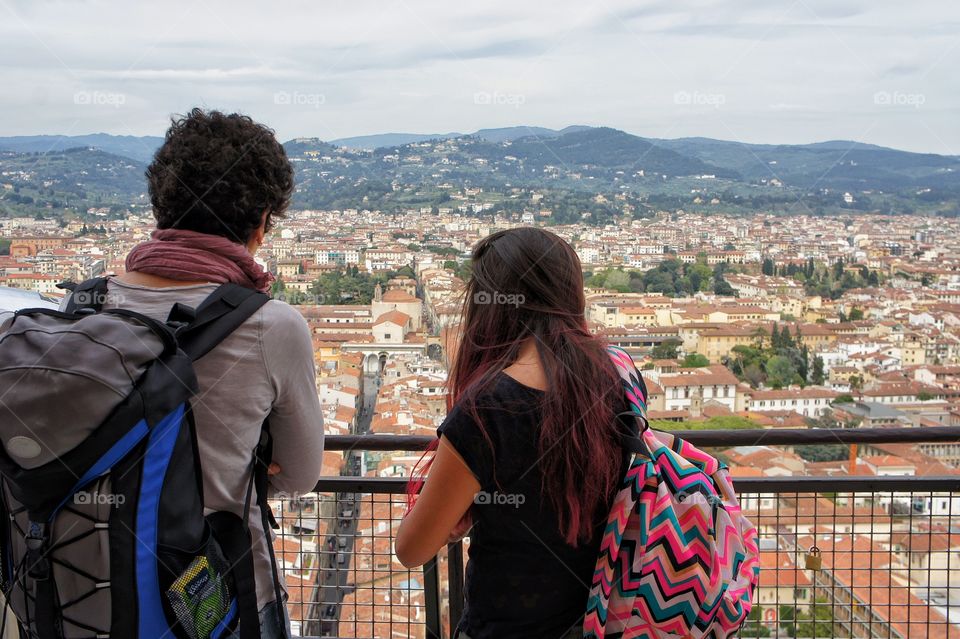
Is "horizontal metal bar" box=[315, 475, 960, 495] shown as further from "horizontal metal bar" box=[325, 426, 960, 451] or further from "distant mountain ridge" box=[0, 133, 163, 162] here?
"distant mountain ridge" box=[0, 133, 163, 162]

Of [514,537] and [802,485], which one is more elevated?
[514,537]

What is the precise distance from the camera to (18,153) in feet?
23.8

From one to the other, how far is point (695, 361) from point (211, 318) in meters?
12.8

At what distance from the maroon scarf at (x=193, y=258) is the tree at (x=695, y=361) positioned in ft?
37.0

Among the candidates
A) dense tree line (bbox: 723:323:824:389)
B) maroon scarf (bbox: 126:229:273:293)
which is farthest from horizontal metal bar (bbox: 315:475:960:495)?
dense tree line (bbox: 723:323:824:389)

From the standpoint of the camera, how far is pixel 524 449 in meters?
1.30

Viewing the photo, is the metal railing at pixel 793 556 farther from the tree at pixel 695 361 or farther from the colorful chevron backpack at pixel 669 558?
the tree at pixel 695 361

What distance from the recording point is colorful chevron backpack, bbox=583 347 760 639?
1.29 metres

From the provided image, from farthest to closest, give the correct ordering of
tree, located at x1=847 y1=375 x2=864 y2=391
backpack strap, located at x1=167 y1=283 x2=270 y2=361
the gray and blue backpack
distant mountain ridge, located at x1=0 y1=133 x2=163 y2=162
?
tree, located at x1=847 y1=375 x2=864 y2=391, distant mountain ridge, located at x1=0 y1=133 x2=163 y2=162, backpack strap, located at x1=167 y1=283 x2=270 y2=361, the gray and blue backpack

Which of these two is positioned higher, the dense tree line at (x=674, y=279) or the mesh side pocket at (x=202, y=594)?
the mesh side pocket at (x=202, y=594)

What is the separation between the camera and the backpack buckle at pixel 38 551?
3.83 ft

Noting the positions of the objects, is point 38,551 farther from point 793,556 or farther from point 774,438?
point 793,556

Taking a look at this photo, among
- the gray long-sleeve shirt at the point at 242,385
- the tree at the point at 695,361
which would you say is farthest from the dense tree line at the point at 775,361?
the gray long-sleeve shirt at the point at 242,385

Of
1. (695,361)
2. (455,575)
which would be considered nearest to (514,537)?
(455,575)
